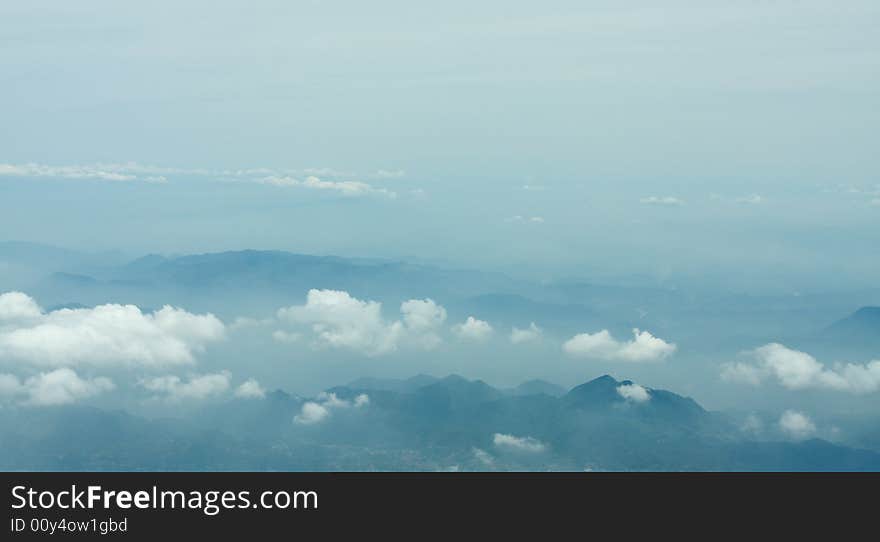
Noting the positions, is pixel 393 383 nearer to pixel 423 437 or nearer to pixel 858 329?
pixel 423 437

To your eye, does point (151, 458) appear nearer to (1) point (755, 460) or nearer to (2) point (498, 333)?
(2) point (498, 333)

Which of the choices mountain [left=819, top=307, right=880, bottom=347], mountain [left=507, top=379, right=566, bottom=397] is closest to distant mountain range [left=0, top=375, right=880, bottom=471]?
mountain [left=507, top=379, right=566, bottom=397]

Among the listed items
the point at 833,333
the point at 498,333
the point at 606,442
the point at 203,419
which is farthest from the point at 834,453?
the point at 203,419

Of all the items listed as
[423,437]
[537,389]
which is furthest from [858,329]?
[423,437]

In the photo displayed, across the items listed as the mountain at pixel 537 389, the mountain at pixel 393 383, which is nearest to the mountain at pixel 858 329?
the mountain at pixel 537 389

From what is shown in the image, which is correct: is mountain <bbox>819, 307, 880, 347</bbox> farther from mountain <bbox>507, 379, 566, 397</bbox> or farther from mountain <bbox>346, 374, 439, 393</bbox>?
mountain <bbox>346, 374, 439, 393</bbox>

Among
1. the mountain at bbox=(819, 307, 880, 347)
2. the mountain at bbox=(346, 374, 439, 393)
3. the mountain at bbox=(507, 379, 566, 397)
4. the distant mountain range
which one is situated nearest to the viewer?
the distant mountain range

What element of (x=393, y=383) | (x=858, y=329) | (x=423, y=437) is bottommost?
(x=423, y=437)
